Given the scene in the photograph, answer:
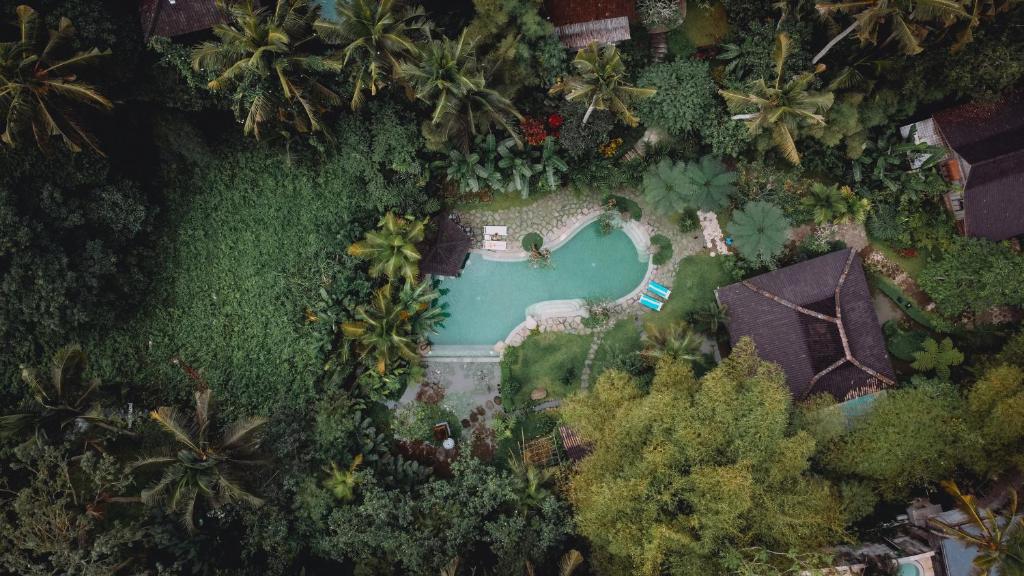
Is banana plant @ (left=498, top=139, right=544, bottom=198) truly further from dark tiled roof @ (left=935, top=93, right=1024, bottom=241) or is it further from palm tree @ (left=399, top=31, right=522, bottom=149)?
dark tiled roof @ (left=935, top=93, right=1024, bottom=241)

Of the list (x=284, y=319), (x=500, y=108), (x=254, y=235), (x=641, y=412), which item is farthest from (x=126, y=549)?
(x=500, y=108)

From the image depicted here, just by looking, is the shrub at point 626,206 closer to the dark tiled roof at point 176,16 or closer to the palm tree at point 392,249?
the palm tree at point 392,249

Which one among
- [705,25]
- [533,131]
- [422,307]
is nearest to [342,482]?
[422,307]

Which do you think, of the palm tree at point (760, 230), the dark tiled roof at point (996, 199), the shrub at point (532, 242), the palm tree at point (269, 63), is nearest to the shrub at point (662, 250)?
the palm tree at point (760, 230)

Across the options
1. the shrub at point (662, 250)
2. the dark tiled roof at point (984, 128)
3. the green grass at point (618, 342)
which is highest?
the dark tiled roof at point (984, 128)

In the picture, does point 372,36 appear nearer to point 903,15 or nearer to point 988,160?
point 903,15

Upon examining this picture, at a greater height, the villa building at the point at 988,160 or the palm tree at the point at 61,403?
the villa building at the point at 988,160

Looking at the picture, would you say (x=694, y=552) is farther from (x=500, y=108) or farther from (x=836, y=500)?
(x=500, y=108)

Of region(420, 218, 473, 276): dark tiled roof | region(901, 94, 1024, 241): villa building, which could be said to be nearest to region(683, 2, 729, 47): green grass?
region(901, 94, 1024, 241): villa building
